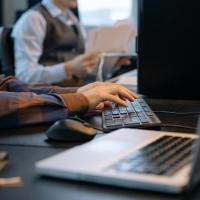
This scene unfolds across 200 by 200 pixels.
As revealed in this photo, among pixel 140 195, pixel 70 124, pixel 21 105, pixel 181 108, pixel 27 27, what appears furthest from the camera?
pixel 27 27

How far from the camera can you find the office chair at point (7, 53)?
2.55 metres

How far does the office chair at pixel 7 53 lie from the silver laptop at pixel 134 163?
1.87 m

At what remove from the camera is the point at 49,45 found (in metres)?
2.61

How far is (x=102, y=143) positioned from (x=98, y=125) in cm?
25

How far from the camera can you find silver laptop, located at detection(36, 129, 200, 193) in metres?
0.58

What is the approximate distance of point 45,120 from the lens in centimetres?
102

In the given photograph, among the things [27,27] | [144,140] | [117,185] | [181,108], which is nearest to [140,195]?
[117,185]

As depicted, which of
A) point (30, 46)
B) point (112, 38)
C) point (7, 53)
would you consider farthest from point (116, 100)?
point (7, 53)

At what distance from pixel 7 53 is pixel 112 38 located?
63 centimetres

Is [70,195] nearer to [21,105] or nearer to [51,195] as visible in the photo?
[51,195]

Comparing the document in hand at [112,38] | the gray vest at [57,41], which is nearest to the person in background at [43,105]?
the document in hand at [112,38]

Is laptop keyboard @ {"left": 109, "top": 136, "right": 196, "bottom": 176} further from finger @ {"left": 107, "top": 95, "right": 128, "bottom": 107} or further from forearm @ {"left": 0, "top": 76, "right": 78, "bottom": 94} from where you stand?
forearm @ {"left": 0, "top": 76, "right": 78, "bottom": 94}

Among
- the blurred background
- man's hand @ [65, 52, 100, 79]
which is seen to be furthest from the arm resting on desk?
the blurred background

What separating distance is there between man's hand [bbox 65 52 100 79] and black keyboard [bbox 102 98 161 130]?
100cm
